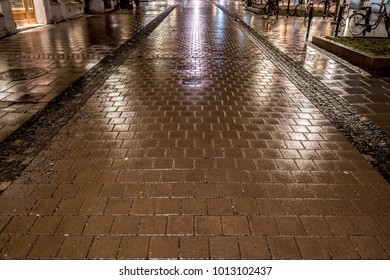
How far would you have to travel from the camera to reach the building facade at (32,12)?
12348mm

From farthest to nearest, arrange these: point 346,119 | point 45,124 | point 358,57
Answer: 1. point 358,57
2. point 346,119
3. point 45,124

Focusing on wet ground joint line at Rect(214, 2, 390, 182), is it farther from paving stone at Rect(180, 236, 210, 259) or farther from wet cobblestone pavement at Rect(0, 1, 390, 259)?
paving stone at Rect(180, 236, 210, 259)

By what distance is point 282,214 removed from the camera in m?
2.91

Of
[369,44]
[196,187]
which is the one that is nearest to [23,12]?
[369,44]

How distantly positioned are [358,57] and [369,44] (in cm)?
192

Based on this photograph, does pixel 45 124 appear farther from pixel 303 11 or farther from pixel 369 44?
pixel 303 11

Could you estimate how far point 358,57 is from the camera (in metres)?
8.45

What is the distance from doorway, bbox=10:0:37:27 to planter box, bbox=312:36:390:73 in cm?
1349

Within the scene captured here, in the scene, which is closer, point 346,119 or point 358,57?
point 346,119

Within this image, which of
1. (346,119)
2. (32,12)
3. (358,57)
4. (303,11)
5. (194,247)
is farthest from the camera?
(303,11)

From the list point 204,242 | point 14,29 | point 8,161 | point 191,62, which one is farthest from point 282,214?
point 14,29

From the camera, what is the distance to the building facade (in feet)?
40.5

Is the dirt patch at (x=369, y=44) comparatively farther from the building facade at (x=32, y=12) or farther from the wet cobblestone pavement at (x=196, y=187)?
the building facade at (x=32, y=12)

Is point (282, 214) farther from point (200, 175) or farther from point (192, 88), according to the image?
point (192, 88)
